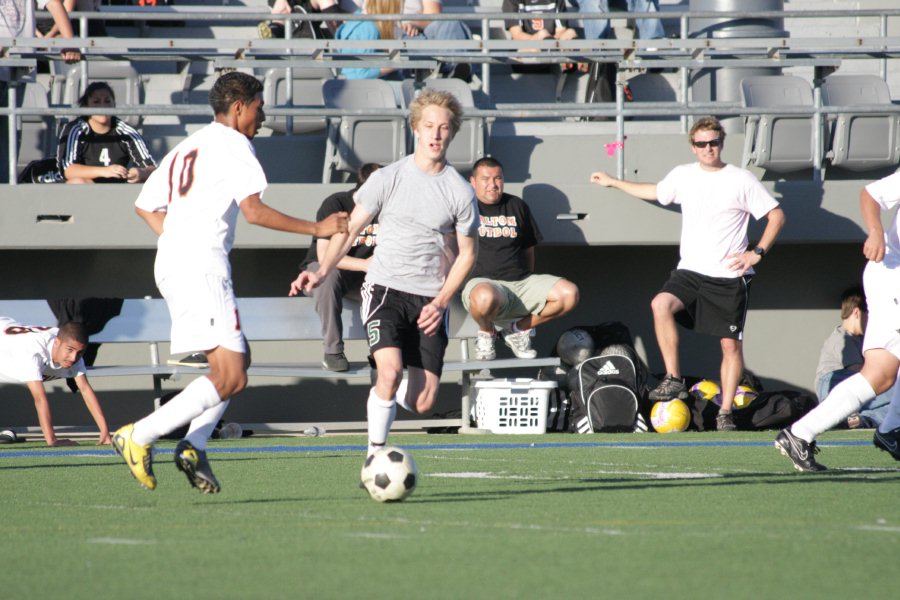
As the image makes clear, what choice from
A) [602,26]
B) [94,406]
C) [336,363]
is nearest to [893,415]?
[336,363]

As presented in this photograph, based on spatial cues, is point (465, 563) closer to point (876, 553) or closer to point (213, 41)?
point (876, 553)

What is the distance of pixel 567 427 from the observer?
10.8 meters

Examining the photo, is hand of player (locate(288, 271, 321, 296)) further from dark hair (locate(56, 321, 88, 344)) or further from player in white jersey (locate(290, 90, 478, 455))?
dark hair (locate(56, 321, 88, 344))

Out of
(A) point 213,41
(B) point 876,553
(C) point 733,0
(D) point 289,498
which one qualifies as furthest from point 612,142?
(B) point 876,553

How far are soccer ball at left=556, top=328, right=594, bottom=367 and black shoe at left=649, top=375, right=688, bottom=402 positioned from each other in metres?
0.99

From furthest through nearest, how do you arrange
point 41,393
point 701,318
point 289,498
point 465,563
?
1. point 701,318
2. point 41,393
3. point 289,498
4. point 465,563

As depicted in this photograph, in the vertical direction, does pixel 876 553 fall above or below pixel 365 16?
below

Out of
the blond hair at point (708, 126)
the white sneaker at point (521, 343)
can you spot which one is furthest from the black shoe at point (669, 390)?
the blond hair at point (708, 126)

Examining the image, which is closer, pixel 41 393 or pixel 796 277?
pixel 41 393

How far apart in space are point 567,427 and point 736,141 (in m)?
3.50

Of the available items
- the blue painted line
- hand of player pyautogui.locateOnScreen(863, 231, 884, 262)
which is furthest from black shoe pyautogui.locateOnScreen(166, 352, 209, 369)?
hand of player pyautogui.locateOnScreen(863, 231, 884, 262)

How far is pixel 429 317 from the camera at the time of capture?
6145 millimetres

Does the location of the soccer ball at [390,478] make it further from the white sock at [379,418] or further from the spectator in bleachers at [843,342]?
the spectator in bleachers at [843,342]

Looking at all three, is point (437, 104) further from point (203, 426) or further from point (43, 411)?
point (43, 411)
